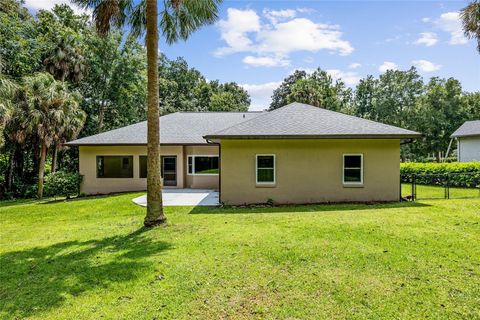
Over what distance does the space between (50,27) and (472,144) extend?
38.3m

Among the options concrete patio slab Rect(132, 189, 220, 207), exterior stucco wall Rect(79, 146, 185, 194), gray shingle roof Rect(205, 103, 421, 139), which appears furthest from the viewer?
exterior stucco wall Rect(79, 146, 185, 194)

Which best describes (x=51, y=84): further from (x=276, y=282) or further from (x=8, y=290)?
(x=276, y=282)

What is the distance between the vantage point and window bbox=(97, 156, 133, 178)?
724 inches

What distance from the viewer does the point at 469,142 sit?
27.1m

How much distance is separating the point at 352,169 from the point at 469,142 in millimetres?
21795

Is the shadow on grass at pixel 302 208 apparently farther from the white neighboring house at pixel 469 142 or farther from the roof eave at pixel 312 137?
the white neighboring house at pixel 469 142

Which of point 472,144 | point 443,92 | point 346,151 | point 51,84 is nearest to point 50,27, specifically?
point 51,84

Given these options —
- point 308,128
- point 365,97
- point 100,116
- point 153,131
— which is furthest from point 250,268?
point 365,97

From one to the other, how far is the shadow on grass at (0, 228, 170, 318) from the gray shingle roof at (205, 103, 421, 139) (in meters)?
5.96

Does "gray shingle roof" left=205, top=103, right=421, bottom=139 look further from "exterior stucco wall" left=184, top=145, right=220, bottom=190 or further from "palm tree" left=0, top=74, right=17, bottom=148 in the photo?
"palm tree" left=0, top=74, right=17, bottom=148

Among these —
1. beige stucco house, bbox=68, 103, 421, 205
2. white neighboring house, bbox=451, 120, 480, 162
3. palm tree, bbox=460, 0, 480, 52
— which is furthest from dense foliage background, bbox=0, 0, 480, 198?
palm tree, bbox=460, 0, 480, 52

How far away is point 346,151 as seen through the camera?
12.5m

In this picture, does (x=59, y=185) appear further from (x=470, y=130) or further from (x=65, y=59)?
(x=470, y=130)

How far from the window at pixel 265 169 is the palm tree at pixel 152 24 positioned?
4.83 meters
